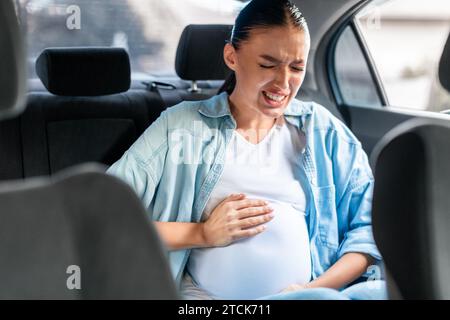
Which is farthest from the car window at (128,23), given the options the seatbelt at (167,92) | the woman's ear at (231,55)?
the woman's ear at (231,55)

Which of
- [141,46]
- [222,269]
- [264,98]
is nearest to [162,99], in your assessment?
[141,46]

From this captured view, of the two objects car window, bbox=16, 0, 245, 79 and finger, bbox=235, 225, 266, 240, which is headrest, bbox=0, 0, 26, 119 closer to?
finger, bbox=235, 225, 266, 240

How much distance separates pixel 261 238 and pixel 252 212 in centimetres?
6

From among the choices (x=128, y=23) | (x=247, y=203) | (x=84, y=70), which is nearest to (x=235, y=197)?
(x=247, y=203)

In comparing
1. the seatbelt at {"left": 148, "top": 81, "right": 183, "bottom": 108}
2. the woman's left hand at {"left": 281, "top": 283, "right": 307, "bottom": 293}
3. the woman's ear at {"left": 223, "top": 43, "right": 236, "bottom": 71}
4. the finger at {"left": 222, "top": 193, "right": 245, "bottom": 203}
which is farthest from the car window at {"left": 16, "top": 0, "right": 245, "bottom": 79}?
the woman's left hand at {"left": 281, "top": 283, "right": 307, "bottom": 293}

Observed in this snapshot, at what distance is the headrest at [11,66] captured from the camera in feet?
3.30

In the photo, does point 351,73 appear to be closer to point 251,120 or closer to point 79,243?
point 251,120

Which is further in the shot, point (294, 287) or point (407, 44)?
point (407, 44)

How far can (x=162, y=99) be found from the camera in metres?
2.18

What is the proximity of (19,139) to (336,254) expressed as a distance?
0.84 m

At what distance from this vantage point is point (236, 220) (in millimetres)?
1528

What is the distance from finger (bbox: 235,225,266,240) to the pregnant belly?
0.01 m

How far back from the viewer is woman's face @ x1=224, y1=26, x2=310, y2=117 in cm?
160

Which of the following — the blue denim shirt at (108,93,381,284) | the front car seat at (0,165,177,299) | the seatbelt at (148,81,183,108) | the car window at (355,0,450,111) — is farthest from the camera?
the car window at (355,0,450,111)
